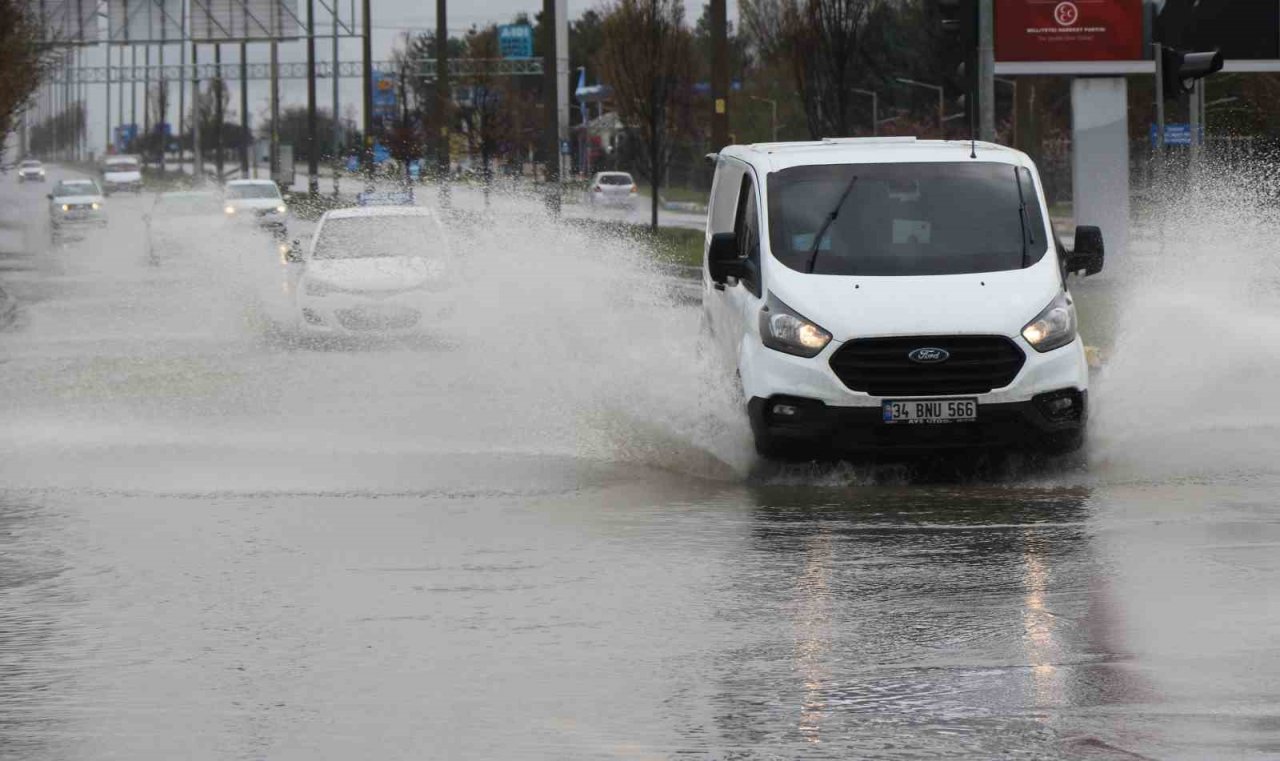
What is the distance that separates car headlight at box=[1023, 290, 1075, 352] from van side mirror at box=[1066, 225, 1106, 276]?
726mm

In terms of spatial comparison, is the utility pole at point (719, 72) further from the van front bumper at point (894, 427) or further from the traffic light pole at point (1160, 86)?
the van front bumper at point (894, 427)

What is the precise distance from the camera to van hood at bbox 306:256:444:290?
22.0 metres

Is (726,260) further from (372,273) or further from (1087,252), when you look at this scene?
(372,273)

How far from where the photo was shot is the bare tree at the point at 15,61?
46.6m

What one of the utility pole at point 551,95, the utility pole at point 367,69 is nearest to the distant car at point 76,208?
the utility pole at point 367,69

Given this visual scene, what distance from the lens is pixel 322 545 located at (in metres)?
10.3

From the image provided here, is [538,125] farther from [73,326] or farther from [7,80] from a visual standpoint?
[73,326]

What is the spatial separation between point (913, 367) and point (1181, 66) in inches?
416

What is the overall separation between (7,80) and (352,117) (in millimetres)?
94584

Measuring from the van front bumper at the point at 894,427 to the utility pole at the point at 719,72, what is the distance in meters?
28.2

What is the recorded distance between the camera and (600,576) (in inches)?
368

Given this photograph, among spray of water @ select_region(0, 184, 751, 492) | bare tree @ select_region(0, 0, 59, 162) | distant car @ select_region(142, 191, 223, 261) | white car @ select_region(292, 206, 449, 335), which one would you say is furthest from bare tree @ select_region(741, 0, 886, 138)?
white car @ select_region(292, 206, 449, 335)

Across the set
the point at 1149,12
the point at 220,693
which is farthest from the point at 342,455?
the point at 1149,12

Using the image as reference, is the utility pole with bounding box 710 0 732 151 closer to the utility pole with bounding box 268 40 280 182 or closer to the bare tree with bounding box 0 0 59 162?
the bare tree with bounding box 0 0 59 162
